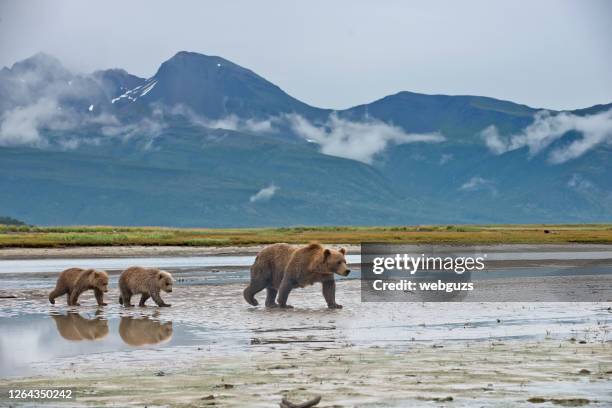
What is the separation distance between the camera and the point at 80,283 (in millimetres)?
27469

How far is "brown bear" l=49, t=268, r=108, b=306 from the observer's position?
2728cm

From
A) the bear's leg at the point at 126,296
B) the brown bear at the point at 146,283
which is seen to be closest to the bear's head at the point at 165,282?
the brown bear at the point at 146,283

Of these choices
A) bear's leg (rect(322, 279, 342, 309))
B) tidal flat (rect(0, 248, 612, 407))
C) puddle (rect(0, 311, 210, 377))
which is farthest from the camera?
bear's leg (rect(322, 279, 342, 309))

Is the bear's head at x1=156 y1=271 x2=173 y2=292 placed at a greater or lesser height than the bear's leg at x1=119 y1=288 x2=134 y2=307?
greater

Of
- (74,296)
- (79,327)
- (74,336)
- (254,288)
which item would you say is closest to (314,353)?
(74,336)

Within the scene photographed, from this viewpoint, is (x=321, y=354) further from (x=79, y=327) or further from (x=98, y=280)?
(x=98, y=280)

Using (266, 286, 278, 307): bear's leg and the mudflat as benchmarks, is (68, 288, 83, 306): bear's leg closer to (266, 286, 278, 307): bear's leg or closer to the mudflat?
the mudflat

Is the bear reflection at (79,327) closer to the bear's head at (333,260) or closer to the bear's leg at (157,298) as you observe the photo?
the bear's leg at (157,298)

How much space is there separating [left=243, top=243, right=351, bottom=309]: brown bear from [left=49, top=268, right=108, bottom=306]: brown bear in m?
3.91

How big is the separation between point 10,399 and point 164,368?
124 inches

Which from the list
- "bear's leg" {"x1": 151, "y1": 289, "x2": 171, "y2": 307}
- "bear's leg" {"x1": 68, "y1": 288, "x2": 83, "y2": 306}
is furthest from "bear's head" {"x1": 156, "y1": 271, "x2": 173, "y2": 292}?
"bear's leg" {"x1": 68, "y1": 288, "x2": 83, "y2": 306}

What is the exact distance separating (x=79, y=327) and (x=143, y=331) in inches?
72.5

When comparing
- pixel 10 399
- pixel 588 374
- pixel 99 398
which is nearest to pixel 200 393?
pixel 99 398

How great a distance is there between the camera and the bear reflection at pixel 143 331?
19.4 meters
